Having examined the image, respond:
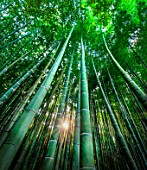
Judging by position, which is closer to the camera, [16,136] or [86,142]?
[16,136]

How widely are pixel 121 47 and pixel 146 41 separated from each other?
818 mm

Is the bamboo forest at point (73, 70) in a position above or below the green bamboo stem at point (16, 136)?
above

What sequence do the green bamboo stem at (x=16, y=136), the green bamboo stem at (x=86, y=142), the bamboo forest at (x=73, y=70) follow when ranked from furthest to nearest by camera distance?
the bamboo forest at (x=73, y=70), the green bamboo stem at (x=86, y=142), the green bamboo stem at (x=16, y=136)

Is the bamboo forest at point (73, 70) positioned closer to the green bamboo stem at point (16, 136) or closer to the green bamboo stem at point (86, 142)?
the green bamboo stem at point (86, 142)

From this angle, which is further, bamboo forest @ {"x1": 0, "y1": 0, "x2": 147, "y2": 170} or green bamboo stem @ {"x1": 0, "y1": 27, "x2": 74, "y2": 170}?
bamboo forest @ {"x1": 0, "y1": 0, "x2": 147, "y2": 170}

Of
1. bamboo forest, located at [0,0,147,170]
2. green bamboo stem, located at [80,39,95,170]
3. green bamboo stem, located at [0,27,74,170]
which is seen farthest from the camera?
bamboo forest, located at [0,0,147,170]

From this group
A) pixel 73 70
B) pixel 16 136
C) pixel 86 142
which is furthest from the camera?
pixel 73 70

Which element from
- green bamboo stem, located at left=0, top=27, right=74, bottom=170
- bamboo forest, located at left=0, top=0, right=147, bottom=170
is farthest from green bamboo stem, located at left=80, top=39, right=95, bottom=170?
bamboo forest, located at left=0, top=0, right=147, bottom=170

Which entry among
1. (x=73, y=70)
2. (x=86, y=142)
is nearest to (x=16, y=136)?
(x=86, y=142)

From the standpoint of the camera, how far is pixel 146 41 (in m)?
4.39

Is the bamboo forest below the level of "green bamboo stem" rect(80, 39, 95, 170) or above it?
above

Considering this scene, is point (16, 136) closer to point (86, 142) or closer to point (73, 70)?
point (86, 142)

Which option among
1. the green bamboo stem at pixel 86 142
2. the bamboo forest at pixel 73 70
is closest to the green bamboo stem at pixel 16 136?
the green bamboo stem at pixel 86 142

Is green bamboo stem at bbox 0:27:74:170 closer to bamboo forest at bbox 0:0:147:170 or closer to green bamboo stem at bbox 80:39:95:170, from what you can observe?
green bamboo stem at bbox 80:39:95:170
